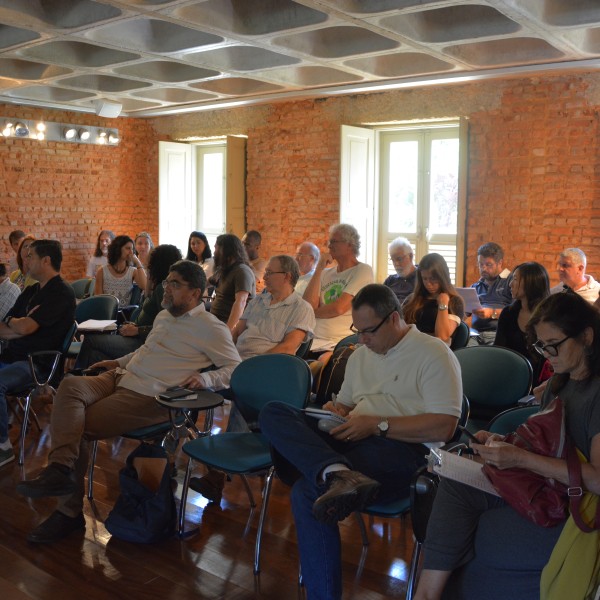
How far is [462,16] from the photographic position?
6133 mm

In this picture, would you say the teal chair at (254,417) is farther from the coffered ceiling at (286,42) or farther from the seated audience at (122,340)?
the coffered ceiling at (286,42)

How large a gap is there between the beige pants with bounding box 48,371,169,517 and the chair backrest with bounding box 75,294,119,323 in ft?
7.54

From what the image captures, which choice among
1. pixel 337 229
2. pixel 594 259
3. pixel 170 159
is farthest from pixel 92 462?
pixel 170 159

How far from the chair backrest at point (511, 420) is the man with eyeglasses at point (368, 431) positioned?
0.18 meters

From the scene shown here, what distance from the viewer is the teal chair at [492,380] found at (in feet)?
11.9

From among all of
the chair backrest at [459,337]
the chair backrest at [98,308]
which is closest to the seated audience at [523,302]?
the chair backrest at [459,337]

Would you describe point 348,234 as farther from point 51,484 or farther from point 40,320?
point 51,484

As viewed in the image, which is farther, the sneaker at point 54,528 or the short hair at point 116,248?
the short hair at point 116,248

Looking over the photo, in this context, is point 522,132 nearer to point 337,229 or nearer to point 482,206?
point 482,206

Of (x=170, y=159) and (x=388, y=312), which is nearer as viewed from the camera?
(x=388, y=312)

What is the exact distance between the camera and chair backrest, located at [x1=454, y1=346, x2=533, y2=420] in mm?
3625

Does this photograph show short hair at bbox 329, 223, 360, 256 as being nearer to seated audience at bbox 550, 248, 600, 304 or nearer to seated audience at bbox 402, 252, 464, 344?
seated audience at bbox 402, 252, 464, 344

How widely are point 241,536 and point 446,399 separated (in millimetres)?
1343

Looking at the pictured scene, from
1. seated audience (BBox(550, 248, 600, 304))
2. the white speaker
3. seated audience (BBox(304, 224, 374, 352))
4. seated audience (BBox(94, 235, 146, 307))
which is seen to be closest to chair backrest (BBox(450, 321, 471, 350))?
seated audience (BBox(304, 224, 374, 352))
